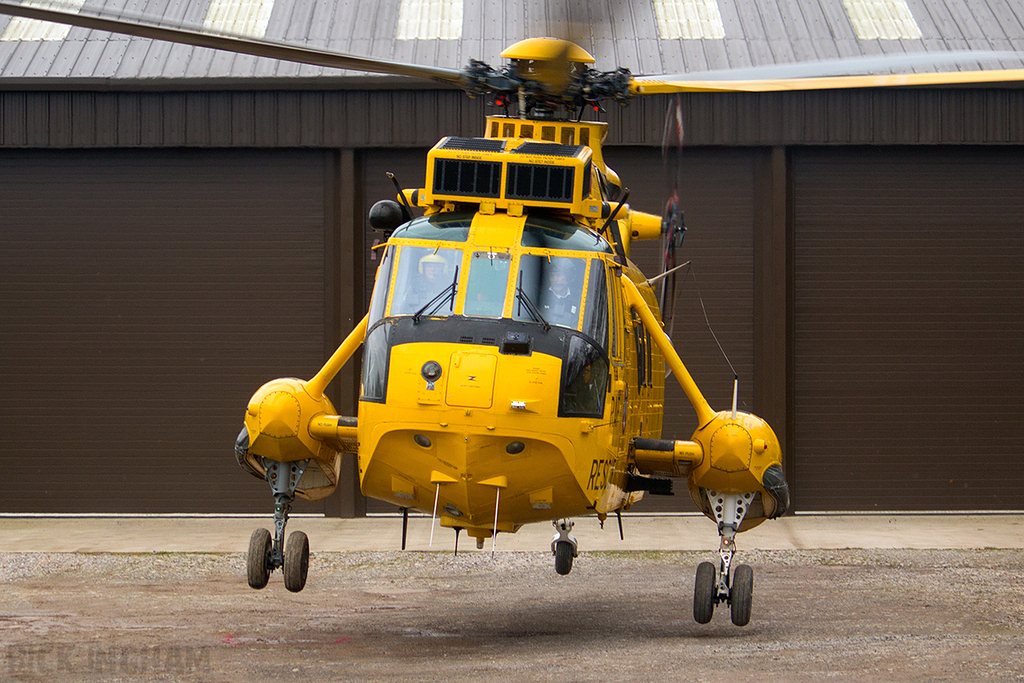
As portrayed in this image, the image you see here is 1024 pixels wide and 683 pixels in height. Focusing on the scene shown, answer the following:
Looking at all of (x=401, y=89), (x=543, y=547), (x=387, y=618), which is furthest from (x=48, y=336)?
(x=387, y=618)

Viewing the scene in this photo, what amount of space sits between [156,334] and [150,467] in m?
2.03

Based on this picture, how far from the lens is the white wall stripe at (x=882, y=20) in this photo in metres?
18.4

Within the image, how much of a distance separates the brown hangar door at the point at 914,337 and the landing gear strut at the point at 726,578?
859 cm

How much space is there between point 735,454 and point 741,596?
1.15 meters

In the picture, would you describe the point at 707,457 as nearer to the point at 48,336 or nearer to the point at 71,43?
the point at 48,336

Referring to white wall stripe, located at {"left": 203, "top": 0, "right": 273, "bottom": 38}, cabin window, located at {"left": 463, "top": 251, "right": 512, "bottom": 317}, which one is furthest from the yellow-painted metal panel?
white wall stripe, located at {"left": 203, "top": 0, "right": 273, "bottom": 38}

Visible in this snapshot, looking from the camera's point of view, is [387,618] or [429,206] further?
[387,618]

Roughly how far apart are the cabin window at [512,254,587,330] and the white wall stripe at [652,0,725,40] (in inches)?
424

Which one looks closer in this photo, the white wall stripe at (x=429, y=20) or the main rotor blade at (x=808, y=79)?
the main rotor blade at (x=808, y=79)

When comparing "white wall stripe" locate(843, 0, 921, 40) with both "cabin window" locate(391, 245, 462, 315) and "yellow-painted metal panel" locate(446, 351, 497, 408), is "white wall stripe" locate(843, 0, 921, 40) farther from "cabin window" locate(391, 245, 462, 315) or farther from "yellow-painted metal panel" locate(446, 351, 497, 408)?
"yellow-painted metal panel" locate(446, 351, 497, 408)

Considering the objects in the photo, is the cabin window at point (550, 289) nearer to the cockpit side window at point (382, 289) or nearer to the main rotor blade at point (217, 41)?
the cockpit side window at point (382, 289)

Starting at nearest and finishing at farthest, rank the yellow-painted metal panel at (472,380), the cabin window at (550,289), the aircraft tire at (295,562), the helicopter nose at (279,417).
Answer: the yellow-painted metal panel at (472,380)
the cabin window at (550,289)
the aircraft tire at (295,562)
the helicopter nose at (279,417)

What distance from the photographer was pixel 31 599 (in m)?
11.7

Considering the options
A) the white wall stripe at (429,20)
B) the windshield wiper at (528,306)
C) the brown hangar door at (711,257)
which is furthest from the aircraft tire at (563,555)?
the white wall stripe at (429,20)
